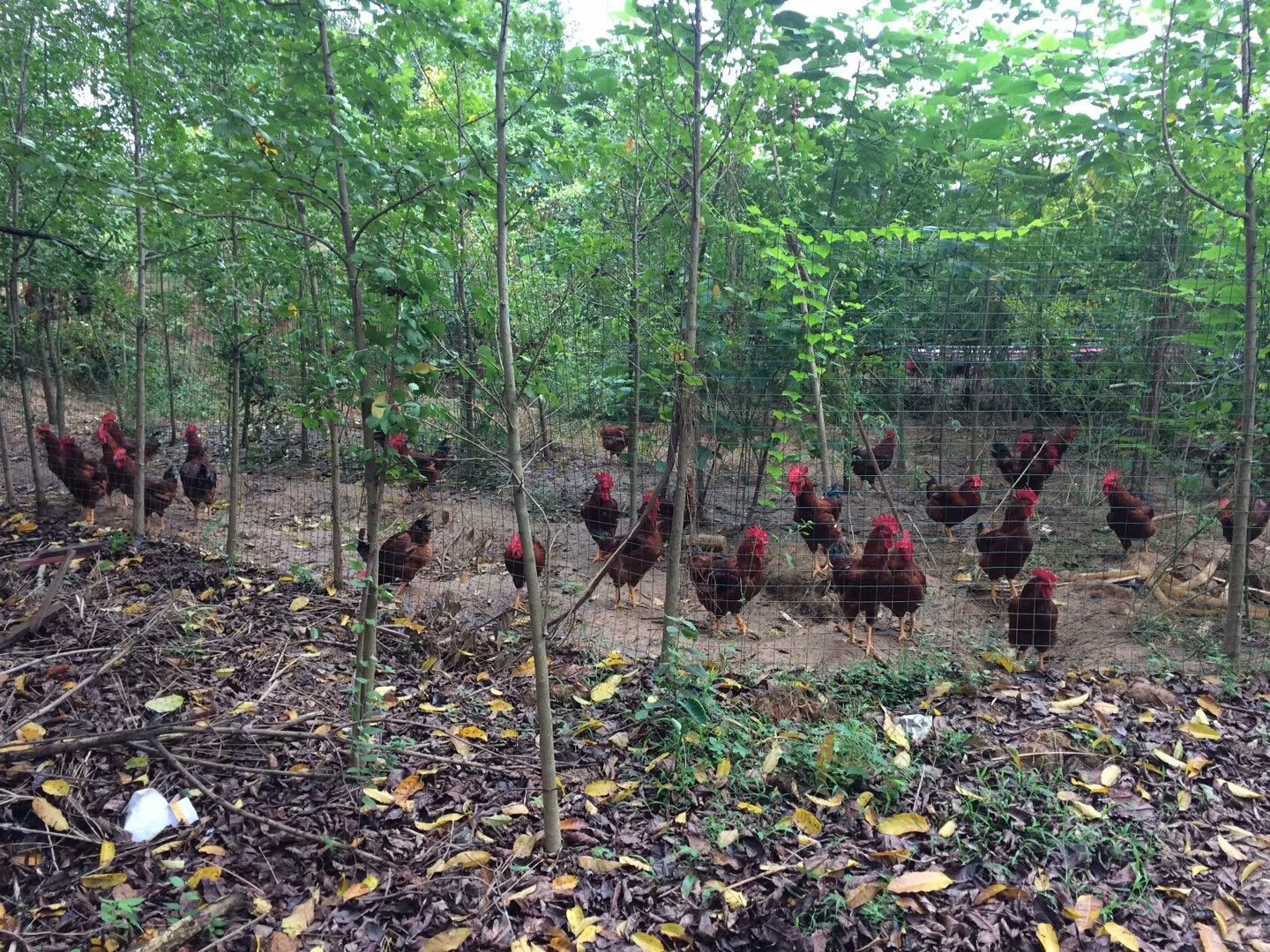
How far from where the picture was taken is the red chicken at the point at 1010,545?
495 centimetres

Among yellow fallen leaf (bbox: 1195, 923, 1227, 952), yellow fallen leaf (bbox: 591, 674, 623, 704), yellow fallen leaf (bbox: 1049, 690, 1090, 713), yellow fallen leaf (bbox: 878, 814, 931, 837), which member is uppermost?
yellow fallen leaf (bbox: 591, 674, 623, 704)

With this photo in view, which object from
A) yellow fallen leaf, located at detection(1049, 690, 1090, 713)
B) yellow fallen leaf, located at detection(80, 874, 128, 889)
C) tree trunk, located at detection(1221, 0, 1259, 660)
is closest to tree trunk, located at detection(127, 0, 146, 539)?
yellow fallen leaf, located at detection(80, 874, 128, 889)

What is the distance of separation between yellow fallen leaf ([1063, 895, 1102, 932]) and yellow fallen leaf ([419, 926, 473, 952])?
6.29 feet

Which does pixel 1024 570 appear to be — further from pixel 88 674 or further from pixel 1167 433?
pixel 88 674

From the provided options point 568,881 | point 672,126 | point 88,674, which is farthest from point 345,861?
point 672,126

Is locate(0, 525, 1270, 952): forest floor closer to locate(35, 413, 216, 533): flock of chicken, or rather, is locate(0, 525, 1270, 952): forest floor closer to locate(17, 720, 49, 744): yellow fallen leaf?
locate(17, 720, 49, 744): yellow fallen leaf

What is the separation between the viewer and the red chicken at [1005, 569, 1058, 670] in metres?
4.05

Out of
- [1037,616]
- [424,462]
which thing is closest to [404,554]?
[424,462]

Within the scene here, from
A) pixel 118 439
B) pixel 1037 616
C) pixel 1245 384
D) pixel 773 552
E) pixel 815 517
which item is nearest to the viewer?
pixel 1245 384

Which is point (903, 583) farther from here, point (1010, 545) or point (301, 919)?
point (301, 919)

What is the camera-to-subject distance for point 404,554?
16.7 feet

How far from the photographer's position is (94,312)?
656 cm

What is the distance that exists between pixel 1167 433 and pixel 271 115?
598 centimetres

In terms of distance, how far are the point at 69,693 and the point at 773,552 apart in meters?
4.38
